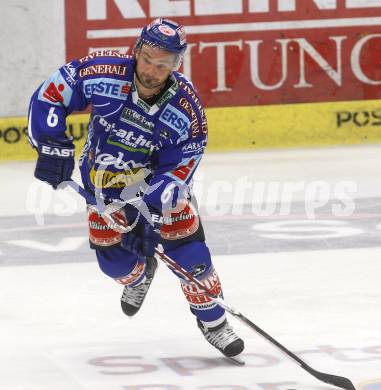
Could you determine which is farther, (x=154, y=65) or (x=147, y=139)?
(x=147, y=139)

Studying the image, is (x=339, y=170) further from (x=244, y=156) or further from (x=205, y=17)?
(x=205, y=17)

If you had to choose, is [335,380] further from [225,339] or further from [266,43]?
[266,43]

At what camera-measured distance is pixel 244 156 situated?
11344 millimetres

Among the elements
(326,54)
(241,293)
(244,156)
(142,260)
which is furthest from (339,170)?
(142,260)

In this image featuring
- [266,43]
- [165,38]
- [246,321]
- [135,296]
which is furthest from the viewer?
[266,43]

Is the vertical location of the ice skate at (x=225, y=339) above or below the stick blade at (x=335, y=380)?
below

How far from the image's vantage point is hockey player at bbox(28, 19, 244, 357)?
4988 millimetres

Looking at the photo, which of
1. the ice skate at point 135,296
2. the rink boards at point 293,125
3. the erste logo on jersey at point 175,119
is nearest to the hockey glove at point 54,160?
the erste logo on jersey at point 175,119

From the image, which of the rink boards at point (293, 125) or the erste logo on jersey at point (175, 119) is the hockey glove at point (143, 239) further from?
the rink boards at point (293, 125)

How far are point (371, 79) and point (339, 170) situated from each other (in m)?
1.99

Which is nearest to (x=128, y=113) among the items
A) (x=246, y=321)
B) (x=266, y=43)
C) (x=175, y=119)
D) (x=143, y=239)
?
(x=175, y=119)

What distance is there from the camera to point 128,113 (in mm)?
5086

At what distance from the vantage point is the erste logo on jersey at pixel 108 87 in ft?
16.5

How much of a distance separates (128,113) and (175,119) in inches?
7.9
